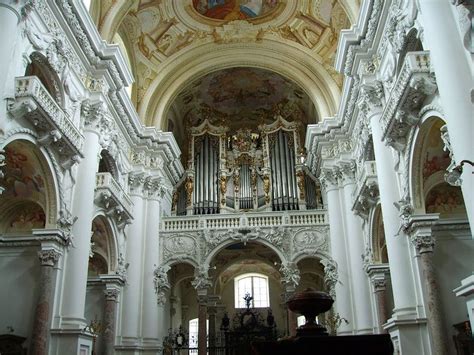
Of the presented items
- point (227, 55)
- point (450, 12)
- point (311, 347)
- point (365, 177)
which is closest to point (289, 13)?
point (227, 55)

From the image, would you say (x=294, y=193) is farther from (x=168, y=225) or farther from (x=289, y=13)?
(x=289, y=13)

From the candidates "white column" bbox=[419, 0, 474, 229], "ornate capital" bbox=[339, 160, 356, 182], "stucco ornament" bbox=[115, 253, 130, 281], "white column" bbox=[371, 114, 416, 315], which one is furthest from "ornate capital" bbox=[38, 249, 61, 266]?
"ornate capital" bbox=[339, 160, 356, 182]

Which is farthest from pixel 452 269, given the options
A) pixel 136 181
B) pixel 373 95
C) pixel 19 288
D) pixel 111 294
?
pixel 136 181

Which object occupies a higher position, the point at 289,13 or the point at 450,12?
the point at 289,13

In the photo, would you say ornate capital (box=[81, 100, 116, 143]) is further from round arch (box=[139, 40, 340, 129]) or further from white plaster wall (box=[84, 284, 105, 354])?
white plaster wall (box=[84, 284, 105, 354])

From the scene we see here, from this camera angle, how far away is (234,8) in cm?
1964

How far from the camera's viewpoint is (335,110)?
1941 centimetres

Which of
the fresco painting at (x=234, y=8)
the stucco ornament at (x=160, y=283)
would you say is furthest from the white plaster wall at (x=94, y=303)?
the fresco painting at (x=234, y=8)

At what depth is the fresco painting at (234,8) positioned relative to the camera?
19.3 m

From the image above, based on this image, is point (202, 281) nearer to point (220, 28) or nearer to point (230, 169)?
point (230, 169)

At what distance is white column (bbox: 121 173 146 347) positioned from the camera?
653 inches

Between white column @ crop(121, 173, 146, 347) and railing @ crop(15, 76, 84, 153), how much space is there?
18.5 ft

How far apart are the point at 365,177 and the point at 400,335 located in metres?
4.56

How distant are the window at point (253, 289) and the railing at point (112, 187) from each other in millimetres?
11600
